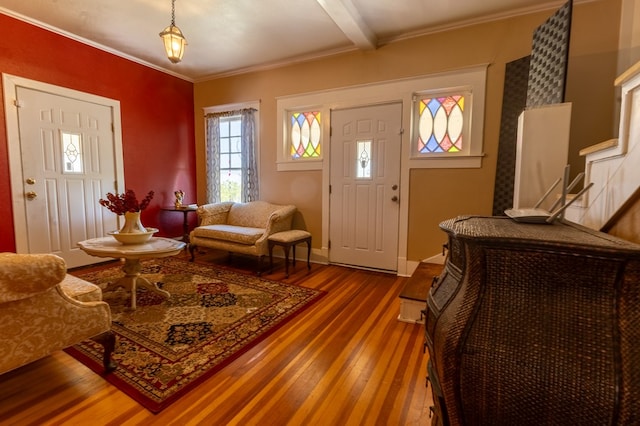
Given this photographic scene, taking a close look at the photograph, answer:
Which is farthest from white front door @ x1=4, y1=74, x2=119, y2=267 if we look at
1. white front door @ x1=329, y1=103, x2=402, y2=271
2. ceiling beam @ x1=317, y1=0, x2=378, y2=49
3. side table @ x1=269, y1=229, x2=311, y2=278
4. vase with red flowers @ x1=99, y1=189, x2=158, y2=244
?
ceiling beam @ x1=317, y1=0, x2=378, y2=49

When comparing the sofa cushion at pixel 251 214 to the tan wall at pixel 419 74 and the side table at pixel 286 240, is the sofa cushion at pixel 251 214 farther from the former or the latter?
the side table at pixel 286 240

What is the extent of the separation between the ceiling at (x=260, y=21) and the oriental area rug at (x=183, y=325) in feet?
8.99

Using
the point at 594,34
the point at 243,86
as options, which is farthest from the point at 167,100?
the point at 594,34

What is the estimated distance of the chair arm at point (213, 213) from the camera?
4.07 m

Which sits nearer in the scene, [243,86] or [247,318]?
[247,318]

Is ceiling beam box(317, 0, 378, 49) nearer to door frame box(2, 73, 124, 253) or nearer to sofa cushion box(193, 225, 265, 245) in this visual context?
sofa cushion box(193, 225, 265, 245)

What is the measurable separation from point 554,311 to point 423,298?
1597mm

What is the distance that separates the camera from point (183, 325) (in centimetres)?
220

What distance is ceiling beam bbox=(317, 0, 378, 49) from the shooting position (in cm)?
262

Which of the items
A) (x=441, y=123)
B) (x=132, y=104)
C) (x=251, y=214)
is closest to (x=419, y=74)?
(x=441, y=123)

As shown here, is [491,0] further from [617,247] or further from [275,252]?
[275,252]

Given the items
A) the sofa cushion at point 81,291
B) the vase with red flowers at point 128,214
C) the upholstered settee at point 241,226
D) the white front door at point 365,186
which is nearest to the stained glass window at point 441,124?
the white front door at point 365,186

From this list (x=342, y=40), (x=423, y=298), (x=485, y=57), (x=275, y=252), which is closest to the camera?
(x=423, y=298)

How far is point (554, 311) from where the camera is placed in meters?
0.70
